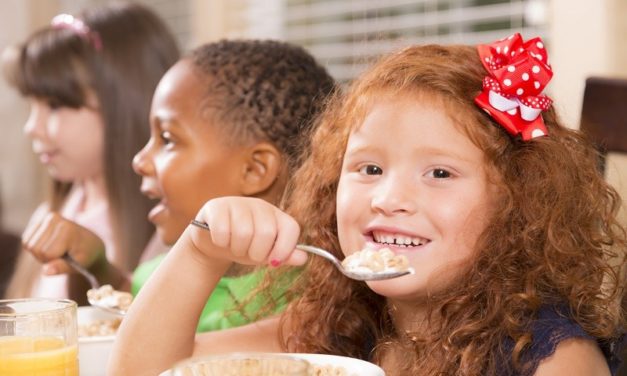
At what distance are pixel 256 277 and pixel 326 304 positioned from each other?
0.15m

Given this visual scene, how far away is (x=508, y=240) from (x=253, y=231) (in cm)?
29

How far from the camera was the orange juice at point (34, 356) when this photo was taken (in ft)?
3.02

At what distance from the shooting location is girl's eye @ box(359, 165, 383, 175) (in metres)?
1.13

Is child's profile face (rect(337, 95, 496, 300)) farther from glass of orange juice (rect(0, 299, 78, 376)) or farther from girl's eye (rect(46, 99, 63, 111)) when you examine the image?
girl's eye (rect(46, 99, 63, 111))

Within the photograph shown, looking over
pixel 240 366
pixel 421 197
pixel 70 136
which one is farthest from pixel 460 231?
pixel 70 136

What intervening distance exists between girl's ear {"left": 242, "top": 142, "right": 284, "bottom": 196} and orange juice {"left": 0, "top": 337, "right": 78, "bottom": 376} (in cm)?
56

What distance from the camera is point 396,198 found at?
107 cm

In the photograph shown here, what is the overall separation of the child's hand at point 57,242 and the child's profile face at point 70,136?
50 cm

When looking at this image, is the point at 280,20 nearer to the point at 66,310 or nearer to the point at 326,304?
the point at 326,304

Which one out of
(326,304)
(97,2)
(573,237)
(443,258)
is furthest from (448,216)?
(97,2)

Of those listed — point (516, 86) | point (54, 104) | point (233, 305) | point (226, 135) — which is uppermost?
point (516, 86)

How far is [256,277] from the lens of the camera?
4.62 ft

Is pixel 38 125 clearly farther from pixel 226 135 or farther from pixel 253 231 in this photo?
pixel 253 231

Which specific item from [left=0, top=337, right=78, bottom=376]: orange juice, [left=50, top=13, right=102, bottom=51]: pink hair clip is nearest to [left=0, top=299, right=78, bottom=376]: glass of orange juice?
[left=0, top=337, right=78, bottom=376]: orange juice
